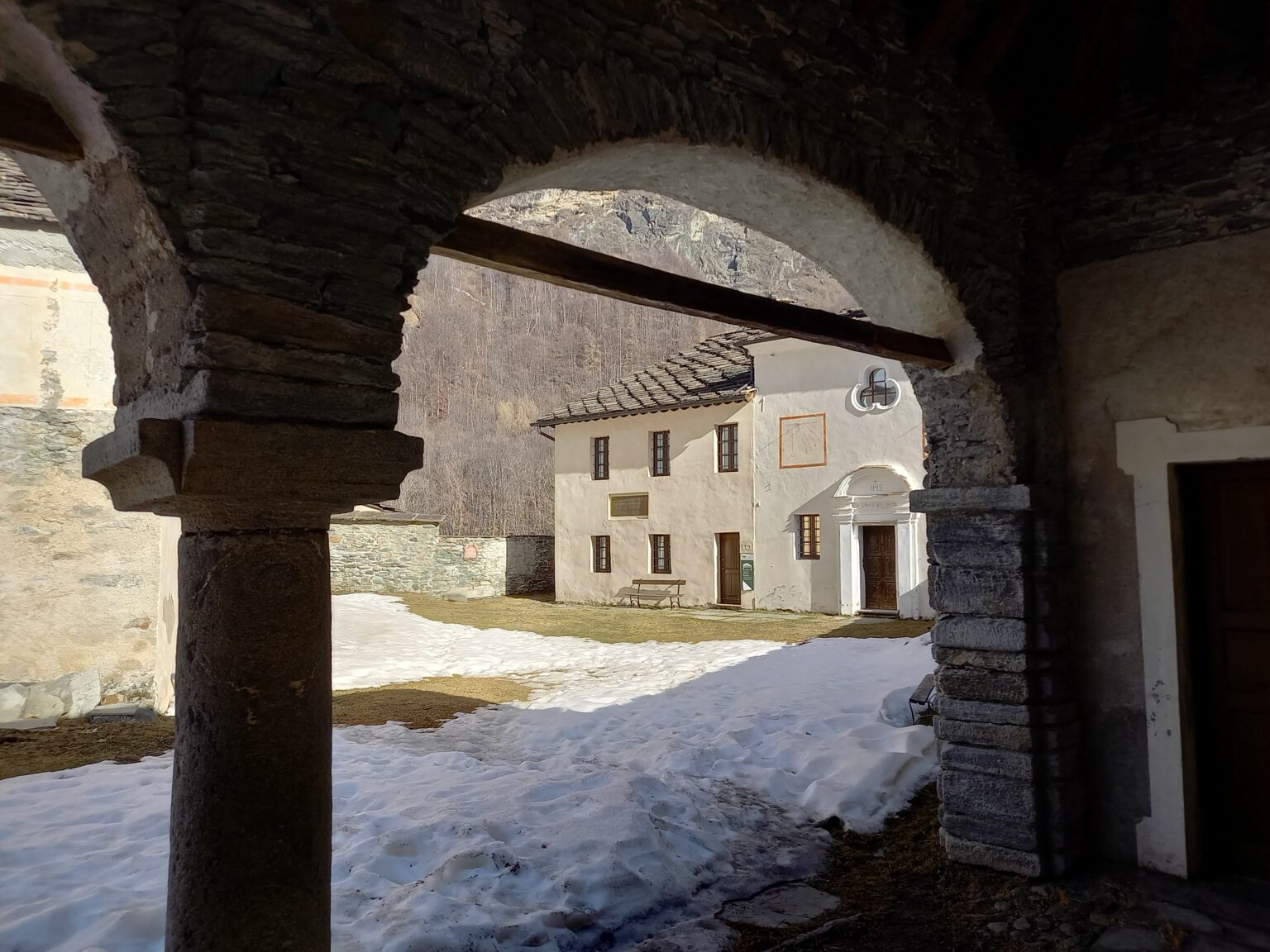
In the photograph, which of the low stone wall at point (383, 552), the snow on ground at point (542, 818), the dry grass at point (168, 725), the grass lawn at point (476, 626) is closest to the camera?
the snow on ground at point (542, 818)

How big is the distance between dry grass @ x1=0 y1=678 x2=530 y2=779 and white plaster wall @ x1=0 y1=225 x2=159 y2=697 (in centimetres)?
73

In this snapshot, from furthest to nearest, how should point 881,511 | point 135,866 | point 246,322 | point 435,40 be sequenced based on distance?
point 881,511, point 135,866, point 435,40, point 246,322

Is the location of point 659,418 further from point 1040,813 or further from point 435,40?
point 435,40

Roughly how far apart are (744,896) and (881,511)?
496 inches

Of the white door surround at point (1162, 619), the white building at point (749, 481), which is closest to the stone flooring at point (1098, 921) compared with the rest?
the white door surround at point (1162, 619)

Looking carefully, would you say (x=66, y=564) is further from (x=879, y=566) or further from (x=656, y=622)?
(x=879, y=566)

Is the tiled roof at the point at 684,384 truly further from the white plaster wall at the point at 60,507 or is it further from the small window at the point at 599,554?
the white plaster wall at the point at 60,507

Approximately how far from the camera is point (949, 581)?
4.69 meters

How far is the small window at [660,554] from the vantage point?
63.9ft

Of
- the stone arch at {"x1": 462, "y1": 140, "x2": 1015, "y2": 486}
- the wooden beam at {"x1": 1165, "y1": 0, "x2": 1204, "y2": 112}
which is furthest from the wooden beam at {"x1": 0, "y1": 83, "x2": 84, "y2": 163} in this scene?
the wooden beam at {"x1": 1165, "y1": 0, "x2": 1204, "y2": 112}

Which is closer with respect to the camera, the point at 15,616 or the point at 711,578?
the point at 15,616

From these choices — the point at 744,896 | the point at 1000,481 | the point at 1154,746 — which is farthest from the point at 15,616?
the point at 1154,746

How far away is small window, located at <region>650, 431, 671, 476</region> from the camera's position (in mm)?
19469

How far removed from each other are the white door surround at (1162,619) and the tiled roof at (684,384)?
13.0 metres
